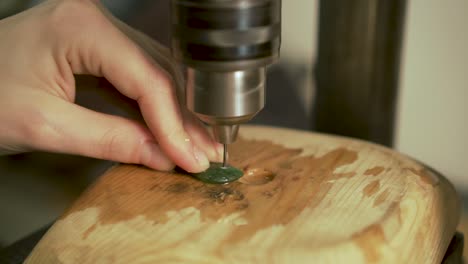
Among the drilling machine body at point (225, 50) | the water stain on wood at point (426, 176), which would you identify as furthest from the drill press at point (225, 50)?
the water stain on wood at point (426, 176)

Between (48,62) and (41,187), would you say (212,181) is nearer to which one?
(48,62)

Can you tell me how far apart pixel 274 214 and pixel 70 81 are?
270 mm

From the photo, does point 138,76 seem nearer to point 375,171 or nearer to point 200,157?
point 200,157

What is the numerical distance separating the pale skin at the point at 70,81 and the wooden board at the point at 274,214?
0.05 metres

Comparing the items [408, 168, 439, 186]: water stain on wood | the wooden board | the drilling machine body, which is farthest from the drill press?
[408, 168, 439, 186]: water stain on wood

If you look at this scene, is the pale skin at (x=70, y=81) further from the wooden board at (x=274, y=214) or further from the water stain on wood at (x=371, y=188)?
the water stain on wood at (x=371, y=188)

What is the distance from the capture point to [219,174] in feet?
2.27

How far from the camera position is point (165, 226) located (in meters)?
0.58

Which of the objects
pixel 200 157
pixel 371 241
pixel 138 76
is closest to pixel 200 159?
pixel 200 157

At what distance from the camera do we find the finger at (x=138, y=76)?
0.66 metres

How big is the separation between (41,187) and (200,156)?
53 centimetres

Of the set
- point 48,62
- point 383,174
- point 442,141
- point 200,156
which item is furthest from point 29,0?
point 442,141

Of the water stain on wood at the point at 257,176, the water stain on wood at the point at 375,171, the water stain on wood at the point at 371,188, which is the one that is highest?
the water stain on wood at the point at 371,188

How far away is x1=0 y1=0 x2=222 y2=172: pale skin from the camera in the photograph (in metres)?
0.66
